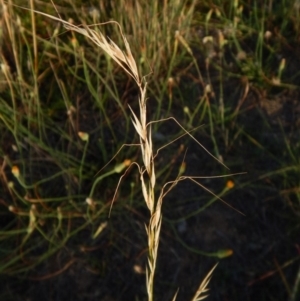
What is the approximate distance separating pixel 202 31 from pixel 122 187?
2.33 feet

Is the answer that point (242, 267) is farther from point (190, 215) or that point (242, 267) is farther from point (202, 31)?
point (202, 31)

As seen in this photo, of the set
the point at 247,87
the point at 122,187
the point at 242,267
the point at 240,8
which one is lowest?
the point at 242,267

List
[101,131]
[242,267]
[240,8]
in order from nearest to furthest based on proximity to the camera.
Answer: [242,267]
[101,131]
[240,8]

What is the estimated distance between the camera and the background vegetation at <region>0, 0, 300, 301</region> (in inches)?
80.0

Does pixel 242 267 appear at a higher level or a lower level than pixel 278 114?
lower

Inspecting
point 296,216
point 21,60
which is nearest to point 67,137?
point 21,60

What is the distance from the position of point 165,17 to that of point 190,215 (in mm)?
653

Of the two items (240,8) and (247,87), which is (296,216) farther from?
(240,8)

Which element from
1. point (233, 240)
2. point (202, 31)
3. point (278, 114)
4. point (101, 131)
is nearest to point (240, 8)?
point (202, 31)

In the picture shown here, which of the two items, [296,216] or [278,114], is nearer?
[296,216]

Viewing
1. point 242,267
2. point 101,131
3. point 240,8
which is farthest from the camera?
point 240,8

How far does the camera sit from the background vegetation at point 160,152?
6.67ft

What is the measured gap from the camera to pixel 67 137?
216 centimetres

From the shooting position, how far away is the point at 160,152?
7.25 ft
